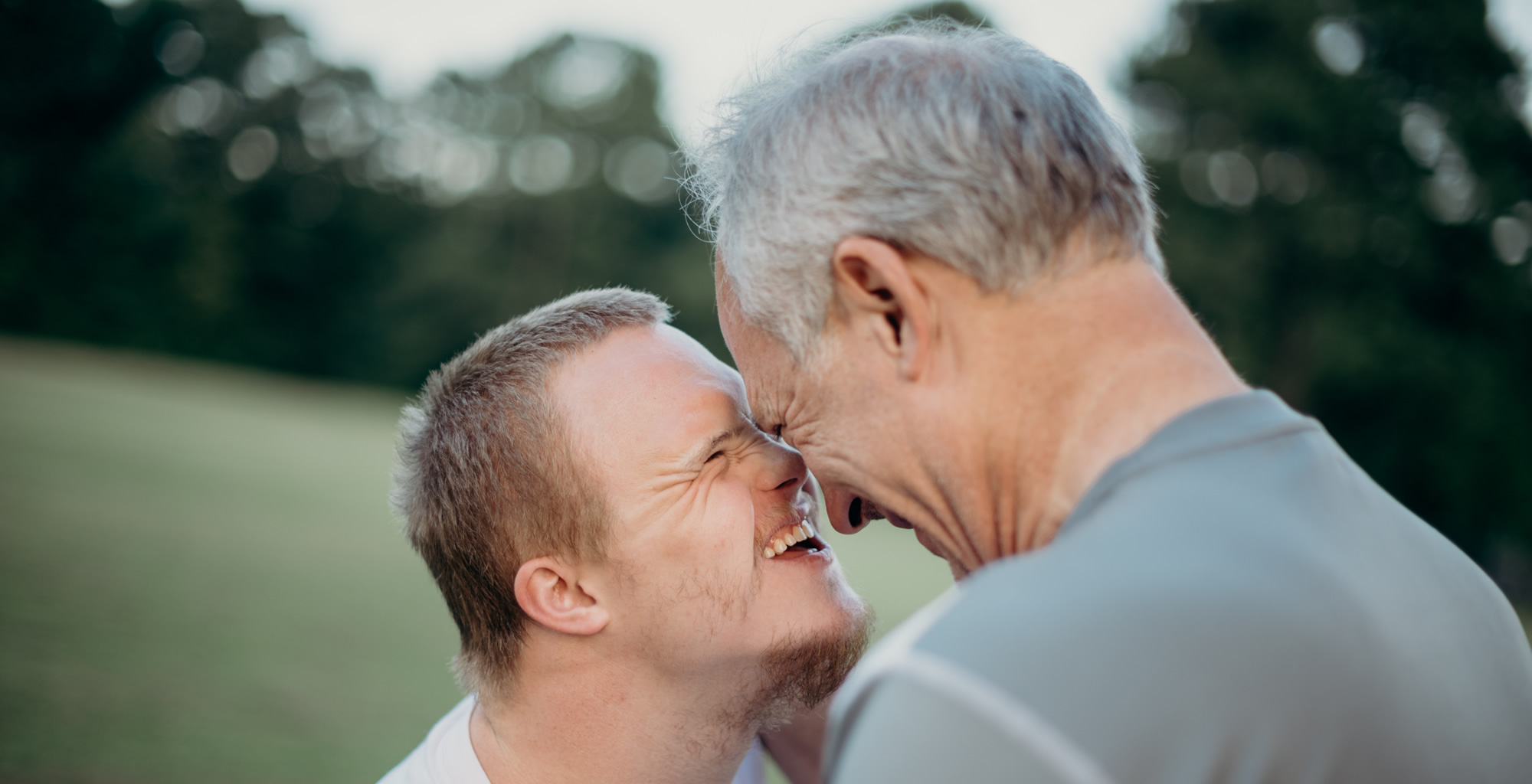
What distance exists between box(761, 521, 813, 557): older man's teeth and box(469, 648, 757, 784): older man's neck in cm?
39

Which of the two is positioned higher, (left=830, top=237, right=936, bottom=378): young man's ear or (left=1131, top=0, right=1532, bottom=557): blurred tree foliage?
(left=830, top=237, right=936, bottom=378): young man's ear

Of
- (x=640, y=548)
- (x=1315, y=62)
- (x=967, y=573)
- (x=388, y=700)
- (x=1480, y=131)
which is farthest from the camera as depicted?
(x=1315, y=62)

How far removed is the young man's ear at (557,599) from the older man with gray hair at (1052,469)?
831 mm

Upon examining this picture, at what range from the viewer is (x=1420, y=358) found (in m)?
29.1

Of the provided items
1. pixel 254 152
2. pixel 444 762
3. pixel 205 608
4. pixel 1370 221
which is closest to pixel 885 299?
pixel 444 762

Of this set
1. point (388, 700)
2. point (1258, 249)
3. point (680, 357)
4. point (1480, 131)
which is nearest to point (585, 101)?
point (1258, 249)

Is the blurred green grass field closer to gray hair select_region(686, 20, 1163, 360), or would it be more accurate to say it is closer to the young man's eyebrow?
the young man's eyebrow

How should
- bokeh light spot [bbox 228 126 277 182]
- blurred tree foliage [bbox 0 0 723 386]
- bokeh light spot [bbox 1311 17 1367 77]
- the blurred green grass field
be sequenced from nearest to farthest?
1. the blurred green grass field
2. bokeh light spot [bbox 1311 17 1367 77]
3. blurred tree foliage [bbox 0 0 723 386]
4. bokeh light spot [bbox 228 126 277 182]

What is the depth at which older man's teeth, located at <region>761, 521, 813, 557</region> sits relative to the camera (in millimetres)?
2705

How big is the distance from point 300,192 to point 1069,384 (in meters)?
54.0

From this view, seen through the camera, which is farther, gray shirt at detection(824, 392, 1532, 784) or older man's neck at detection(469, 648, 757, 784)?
older man's neck at detection(469, 648, 757, 784)

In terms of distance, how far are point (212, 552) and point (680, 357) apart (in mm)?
10051

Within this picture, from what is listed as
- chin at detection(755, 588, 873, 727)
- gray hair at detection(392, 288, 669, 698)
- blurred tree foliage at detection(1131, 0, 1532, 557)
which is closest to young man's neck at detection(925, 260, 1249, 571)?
chin at detection(755, 588, 873, 727)

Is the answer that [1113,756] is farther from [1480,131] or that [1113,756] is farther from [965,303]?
[1480,131]
